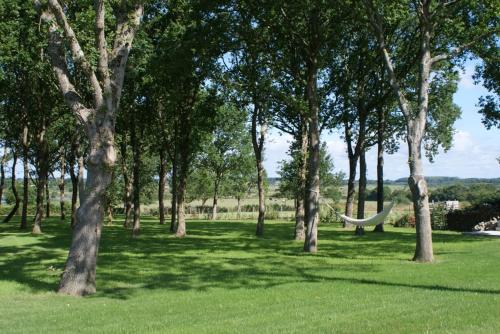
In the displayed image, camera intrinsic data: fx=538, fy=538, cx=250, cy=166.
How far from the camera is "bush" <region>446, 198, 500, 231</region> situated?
33.5 m

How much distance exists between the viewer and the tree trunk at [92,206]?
11.9 meters

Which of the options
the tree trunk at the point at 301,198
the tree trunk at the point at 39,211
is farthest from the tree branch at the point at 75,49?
the tree trunk at the point at 39,211

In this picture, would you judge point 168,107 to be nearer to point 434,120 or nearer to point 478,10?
point 478,10

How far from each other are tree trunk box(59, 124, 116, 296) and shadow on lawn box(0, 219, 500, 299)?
77cm

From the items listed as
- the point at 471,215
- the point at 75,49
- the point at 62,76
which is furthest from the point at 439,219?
the point at 75,49

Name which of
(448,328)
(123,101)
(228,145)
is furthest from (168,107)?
(228,145)

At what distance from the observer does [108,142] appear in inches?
476

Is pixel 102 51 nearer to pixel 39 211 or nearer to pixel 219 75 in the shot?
pixel 219 75

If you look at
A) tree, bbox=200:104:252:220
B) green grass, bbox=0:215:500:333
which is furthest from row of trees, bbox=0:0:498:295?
tree, bbox=200:104:252:220

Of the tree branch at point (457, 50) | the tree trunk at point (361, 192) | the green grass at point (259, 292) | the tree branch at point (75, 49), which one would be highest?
the tree branch at point (457, 50)

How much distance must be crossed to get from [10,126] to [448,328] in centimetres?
3381

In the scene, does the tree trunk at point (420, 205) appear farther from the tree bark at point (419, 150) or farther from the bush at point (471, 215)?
the bush at point (471, 215)

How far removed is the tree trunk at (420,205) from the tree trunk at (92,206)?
9.45 metres

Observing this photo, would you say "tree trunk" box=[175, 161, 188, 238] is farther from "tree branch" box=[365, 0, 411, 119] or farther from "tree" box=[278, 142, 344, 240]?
"tree" box=[278, 142, 344, 240]
